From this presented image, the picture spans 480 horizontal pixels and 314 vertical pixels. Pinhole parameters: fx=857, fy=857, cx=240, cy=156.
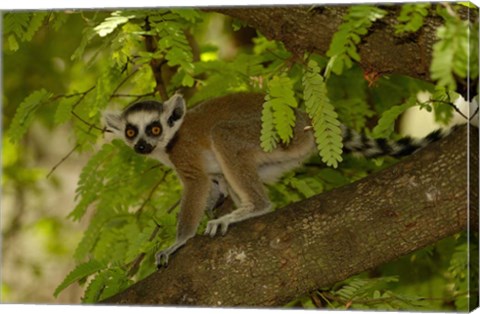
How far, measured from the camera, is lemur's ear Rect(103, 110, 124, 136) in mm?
5168

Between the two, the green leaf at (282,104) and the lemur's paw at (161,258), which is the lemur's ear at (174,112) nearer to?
the lemur's paw at (161,258)

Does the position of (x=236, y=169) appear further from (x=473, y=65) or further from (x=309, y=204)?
(x=473, y=65)

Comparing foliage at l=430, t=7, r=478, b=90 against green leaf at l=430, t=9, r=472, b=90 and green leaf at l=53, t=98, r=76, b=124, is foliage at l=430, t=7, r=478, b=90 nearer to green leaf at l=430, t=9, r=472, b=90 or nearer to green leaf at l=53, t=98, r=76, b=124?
green leaf at l=430, t=9, r=472, b=90

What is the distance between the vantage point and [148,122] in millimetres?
5074

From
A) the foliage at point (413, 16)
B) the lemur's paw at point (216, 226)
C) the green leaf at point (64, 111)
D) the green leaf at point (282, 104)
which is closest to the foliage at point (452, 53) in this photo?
the foliage at point (413, 16)

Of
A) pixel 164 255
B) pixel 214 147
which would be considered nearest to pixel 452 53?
pixel 214 147

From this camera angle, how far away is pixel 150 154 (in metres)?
5.23

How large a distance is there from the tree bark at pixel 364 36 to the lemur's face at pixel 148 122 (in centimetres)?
69

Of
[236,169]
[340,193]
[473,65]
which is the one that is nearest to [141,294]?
[236,169]

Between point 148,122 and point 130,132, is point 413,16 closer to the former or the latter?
point 148,122

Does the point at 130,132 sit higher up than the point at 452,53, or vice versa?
the point at 452,53

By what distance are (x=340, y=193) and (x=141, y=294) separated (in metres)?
1.23

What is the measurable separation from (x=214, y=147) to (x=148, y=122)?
0.42 meters

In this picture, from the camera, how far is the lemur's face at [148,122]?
16.6 ft
